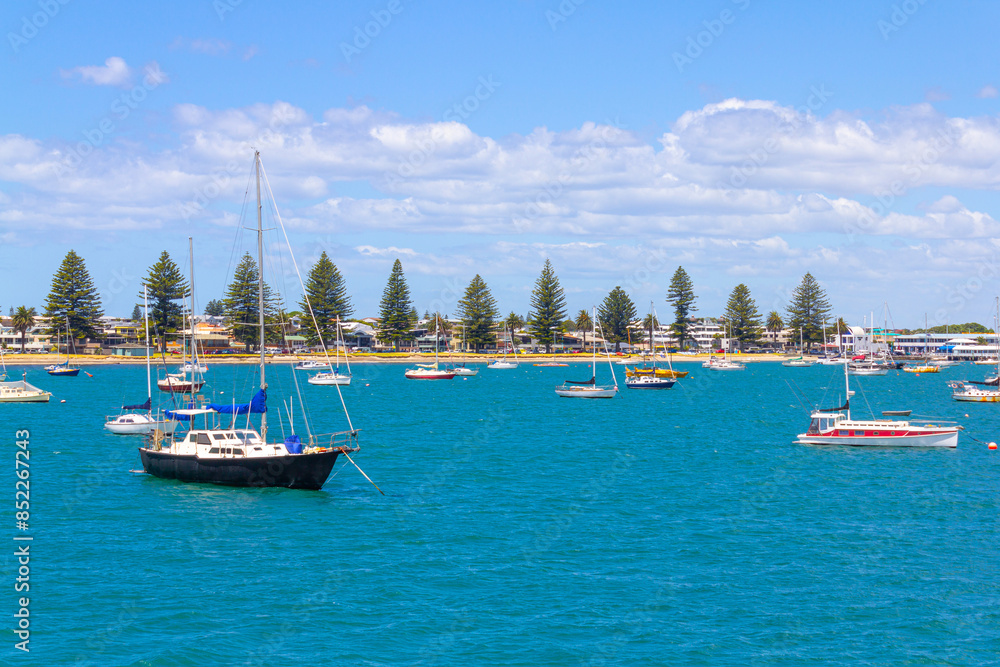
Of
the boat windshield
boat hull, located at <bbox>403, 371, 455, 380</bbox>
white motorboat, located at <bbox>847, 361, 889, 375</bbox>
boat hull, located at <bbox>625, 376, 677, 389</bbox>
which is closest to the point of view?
the boat windshield

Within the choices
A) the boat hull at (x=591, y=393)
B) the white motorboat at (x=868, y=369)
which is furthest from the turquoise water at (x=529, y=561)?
the white motorboat at (x=868, y=369)

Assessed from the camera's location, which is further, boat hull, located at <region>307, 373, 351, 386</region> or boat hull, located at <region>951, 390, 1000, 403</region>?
boat hull, located at <region>307, 373, 351, 386</region>

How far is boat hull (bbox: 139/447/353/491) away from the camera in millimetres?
39594

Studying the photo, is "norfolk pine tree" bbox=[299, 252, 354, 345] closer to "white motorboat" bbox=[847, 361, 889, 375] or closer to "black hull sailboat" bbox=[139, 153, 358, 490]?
"white motorboat" bbox=[847, 361, 889, 375]

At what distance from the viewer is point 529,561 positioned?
3034 centimetres

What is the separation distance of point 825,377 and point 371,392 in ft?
305

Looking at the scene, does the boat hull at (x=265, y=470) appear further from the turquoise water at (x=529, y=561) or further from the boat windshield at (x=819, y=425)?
the boat windshield at (x=819, y=425)

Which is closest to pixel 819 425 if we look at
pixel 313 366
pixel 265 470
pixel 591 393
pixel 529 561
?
pixel 529 561

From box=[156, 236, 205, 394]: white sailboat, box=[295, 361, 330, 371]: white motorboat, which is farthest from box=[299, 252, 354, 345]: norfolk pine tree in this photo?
box=[156, 236, 205, 394]: white sailboat

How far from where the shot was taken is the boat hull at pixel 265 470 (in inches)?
1559

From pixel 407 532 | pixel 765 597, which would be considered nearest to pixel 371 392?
pixel 407 532

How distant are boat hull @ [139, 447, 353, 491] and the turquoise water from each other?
62 centimetres

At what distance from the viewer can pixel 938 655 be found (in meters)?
22.4

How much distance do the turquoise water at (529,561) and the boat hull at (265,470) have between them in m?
0.62
